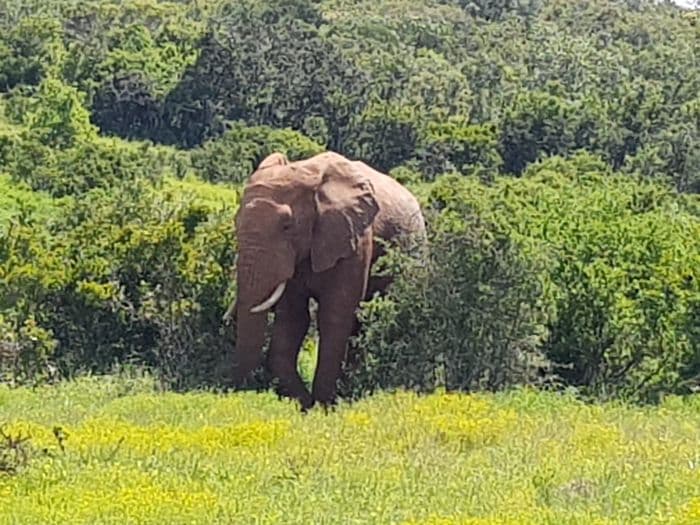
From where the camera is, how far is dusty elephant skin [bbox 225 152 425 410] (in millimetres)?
15078

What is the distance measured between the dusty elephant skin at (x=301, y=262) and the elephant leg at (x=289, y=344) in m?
0.01

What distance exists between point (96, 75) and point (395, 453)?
40078mm

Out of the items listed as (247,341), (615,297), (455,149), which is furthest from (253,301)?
(455,149)

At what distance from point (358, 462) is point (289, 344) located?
5.57 meters

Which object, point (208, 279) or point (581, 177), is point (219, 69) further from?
point (208, 279)

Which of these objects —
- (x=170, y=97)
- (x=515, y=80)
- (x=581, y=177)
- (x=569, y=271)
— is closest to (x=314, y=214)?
(x=569, y=271)

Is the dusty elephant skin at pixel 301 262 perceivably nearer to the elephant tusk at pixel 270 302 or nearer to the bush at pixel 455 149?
the elephant tusk at pixel 270 302

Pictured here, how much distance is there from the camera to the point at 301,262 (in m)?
15.4

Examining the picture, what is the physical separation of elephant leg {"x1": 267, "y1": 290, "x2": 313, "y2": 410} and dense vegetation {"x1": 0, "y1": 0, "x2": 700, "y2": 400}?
2.01 ft

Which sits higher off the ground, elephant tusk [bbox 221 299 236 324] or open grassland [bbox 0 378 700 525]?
open grassland [bbox 0 378 700 525]

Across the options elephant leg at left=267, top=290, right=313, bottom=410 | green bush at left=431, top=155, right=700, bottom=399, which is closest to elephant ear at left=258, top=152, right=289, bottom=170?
elephant leg at left=267, top=290, right=313, bottom=410

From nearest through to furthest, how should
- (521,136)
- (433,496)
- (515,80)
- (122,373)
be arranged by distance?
(433,496)
(122,373)
(521,136)
(515,80)

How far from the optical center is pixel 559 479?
30.7ft

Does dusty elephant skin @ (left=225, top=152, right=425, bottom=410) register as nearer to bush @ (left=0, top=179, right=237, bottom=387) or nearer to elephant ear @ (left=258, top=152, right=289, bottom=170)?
elephant ear @ (left=258, top=152, right=289, bottom=170)
